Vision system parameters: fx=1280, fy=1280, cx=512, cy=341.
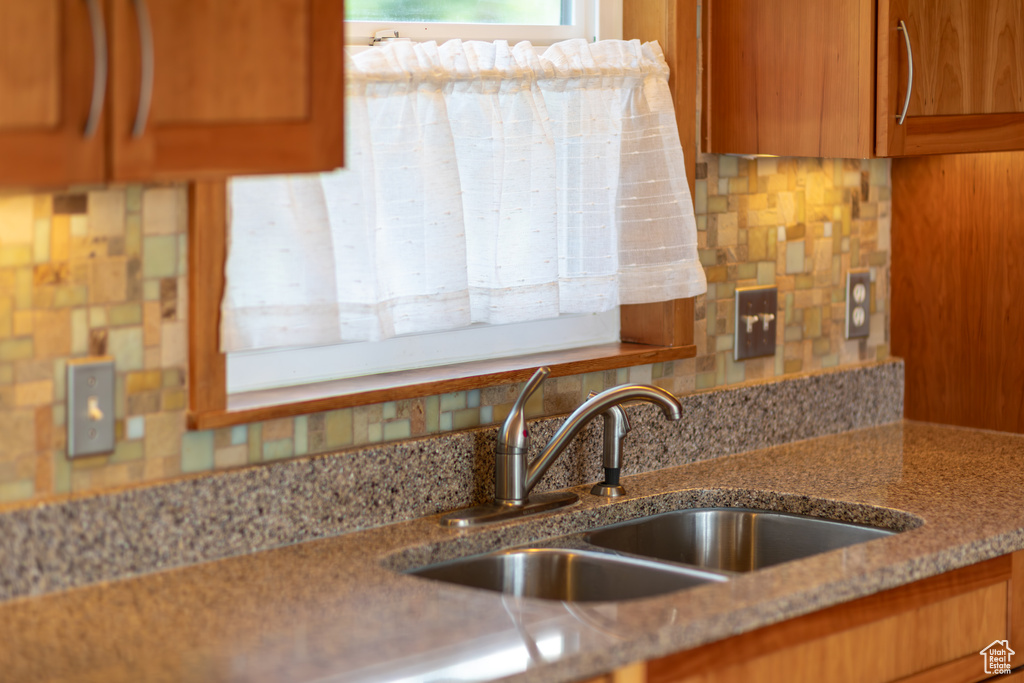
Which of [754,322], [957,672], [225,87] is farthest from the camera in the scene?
[754,322]

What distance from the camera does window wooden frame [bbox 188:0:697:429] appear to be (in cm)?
178

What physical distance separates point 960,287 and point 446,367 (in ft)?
3.95

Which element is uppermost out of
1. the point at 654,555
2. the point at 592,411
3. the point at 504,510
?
the point at 592,411

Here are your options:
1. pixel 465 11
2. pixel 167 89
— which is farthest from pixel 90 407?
pixel 465 11

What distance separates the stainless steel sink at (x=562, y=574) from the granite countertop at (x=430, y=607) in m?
0.03

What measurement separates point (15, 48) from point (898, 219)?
2.05 metres

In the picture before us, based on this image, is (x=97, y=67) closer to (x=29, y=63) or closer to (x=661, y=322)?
(x=29, y=63)

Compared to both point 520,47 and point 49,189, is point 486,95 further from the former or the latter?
point 49,189

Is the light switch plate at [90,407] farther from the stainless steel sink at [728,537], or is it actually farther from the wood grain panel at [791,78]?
the wood grain panel at [791,78]

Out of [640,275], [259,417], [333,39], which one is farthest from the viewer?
[640,275]

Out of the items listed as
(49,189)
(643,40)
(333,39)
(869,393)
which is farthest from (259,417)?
(869,393)

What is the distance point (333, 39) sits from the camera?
1.53 m

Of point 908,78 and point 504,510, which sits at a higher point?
point 908,78

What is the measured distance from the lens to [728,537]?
7.27 ft
